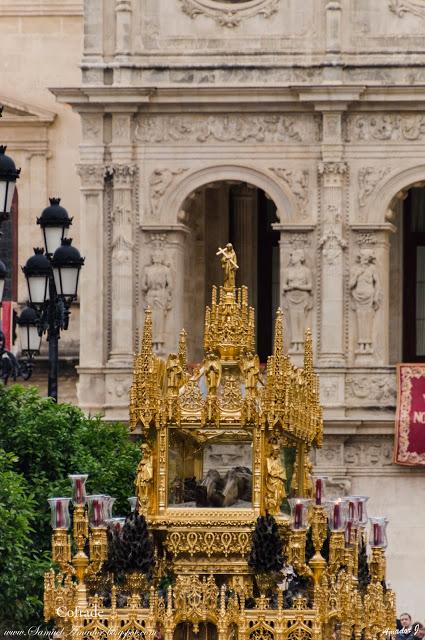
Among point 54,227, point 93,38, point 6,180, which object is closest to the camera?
point 6,180

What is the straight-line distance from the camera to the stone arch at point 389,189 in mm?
57312

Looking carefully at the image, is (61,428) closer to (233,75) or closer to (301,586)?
(301,586)

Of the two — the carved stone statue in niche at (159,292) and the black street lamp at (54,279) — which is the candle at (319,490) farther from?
the carved stone statue in niche at (159,292)

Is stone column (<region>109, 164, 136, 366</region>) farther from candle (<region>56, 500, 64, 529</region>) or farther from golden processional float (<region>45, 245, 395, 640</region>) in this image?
candle (<region>56, 500, 64, 529</region>)

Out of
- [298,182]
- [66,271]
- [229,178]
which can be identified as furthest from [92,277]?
[66,271]

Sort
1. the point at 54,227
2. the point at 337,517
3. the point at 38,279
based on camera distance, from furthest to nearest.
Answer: the point at 38,279 → the point at 54,227 → the point at 337,517

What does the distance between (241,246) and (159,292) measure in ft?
12.3

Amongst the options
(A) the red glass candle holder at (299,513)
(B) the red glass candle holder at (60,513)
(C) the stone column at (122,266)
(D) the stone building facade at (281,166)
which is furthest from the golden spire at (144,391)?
(C) the stone column at (122,266)

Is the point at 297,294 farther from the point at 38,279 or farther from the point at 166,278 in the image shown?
the point at 38,279

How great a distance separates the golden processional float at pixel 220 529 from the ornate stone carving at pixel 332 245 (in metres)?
25.0

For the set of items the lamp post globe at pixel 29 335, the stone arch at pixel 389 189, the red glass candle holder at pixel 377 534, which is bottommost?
the red glass candle holder at pixel 377 534

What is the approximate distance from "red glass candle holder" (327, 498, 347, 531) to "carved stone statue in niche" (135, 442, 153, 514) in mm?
1774

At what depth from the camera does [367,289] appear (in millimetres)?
57188

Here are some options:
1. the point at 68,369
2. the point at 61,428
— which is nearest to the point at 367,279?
the point at 68,369
